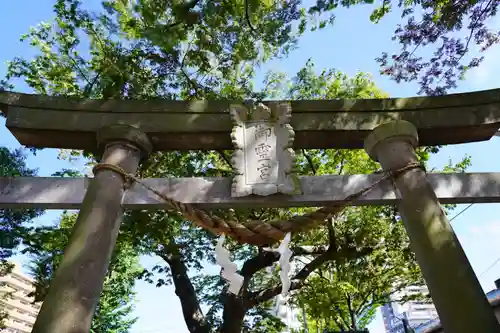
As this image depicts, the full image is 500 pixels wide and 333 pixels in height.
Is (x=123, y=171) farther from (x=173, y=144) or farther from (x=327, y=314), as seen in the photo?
(x=327, y=314)

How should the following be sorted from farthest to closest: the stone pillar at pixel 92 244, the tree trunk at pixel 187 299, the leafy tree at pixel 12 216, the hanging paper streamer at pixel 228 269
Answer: the tree trunk at pixel 187 299 → the leafy tree at pixel 12 216 → the hanging paper streamer at pixel 228 269 → the stone pillar at pixel 92 244

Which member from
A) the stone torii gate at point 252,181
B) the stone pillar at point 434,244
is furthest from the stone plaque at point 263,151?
the stone pillar at point 434,244

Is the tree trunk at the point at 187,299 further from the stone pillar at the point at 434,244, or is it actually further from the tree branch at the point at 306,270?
the stone pillar at the point at 434,244

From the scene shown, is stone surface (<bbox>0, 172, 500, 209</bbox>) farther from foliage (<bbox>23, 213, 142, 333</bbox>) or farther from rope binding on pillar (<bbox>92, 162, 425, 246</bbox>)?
foliage (<bbox>23, 213, 142, 333</bbox>)

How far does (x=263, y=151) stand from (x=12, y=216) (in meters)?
6.02

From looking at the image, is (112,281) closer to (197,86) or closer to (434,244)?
(197,86)

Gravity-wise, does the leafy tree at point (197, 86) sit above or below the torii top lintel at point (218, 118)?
above

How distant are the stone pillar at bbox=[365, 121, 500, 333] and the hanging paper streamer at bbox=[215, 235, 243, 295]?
58.7 inches

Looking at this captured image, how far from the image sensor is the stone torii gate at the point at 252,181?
2553 mm

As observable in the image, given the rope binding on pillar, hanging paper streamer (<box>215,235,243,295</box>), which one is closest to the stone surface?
the rope binding on pillar

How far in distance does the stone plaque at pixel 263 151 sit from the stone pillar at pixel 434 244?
3.03 feet

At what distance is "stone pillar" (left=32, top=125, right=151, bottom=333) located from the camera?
2.38 m

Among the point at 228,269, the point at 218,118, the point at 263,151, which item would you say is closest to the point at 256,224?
the point at 228,269

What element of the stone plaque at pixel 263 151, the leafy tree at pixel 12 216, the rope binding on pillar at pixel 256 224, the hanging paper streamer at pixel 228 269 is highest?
the leafy tree at pixel 12 216
